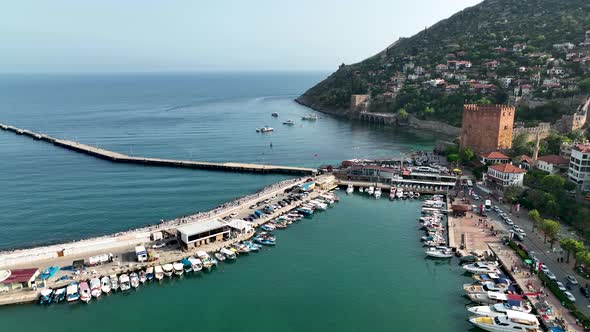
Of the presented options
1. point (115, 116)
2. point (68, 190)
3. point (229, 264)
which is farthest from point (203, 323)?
point (115, 116)

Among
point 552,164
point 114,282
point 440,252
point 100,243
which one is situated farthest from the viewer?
point 552,164

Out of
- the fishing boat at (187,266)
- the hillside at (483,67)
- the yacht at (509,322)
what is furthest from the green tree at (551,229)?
the hillside at (483,67)

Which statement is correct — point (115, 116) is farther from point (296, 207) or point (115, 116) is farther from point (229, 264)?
point (229, 264)

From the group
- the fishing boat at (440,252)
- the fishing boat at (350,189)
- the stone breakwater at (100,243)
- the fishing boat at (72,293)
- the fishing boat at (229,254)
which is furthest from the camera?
the fishing boat at (350,189)

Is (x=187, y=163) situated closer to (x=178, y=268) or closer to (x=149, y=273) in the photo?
(x=178, y=268)

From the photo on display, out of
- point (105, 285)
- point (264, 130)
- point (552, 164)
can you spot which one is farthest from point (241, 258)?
point (264, 130)

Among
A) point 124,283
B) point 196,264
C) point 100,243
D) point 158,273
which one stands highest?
point 100,243

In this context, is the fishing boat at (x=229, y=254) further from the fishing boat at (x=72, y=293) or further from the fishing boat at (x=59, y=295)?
the fishing boat at (x=59, y=295)
